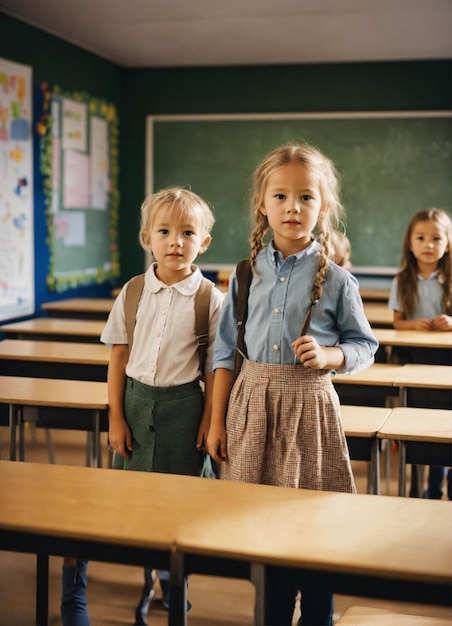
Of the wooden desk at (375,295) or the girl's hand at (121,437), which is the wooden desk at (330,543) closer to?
the girl's hand at (121,437)

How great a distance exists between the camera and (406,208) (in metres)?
6.42

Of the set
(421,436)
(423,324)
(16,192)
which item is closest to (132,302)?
(421,436)

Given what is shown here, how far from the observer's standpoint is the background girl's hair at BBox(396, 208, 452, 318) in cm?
382

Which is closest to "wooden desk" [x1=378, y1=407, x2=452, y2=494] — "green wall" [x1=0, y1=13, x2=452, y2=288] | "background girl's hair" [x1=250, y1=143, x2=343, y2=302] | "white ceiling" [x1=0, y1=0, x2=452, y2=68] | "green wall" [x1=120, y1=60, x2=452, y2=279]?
"background girl's hair" [x1=250, y1=143, x2=343, y2=302]

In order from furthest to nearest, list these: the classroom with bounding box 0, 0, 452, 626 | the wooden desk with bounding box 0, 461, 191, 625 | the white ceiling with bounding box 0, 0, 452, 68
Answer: the white ceiling with bounding box 0, 0, 452, 68
the classroom with bounding box 0, 0, 452, 626
the wooden desk with bounding box 0, 461, 191, 625

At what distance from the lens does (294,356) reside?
6.19ft

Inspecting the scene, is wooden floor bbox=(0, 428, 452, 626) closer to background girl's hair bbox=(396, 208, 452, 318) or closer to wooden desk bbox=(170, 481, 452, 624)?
wooden desk bbox=(170, 481, 452, 624)

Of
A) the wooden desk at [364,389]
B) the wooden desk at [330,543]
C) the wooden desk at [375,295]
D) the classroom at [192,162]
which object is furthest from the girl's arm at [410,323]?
the wooden desk at [330,543]

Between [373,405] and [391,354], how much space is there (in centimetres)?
80

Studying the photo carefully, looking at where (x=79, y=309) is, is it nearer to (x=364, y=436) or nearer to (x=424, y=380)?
(x=424, y=380)

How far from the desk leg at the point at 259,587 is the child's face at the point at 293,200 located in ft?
2.58

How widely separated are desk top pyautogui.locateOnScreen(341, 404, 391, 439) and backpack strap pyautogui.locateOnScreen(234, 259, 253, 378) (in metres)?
0.58

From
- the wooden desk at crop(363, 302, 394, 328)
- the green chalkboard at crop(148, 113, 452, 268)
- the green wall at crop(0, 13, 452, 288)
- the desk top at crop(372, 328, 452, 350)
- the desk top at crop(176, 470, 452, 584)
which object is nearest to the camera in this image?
the desk top at crop(176, 470, 452, 584)

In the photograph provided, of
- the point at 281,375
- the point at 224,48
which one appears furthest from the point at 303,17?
the point at 281,375
